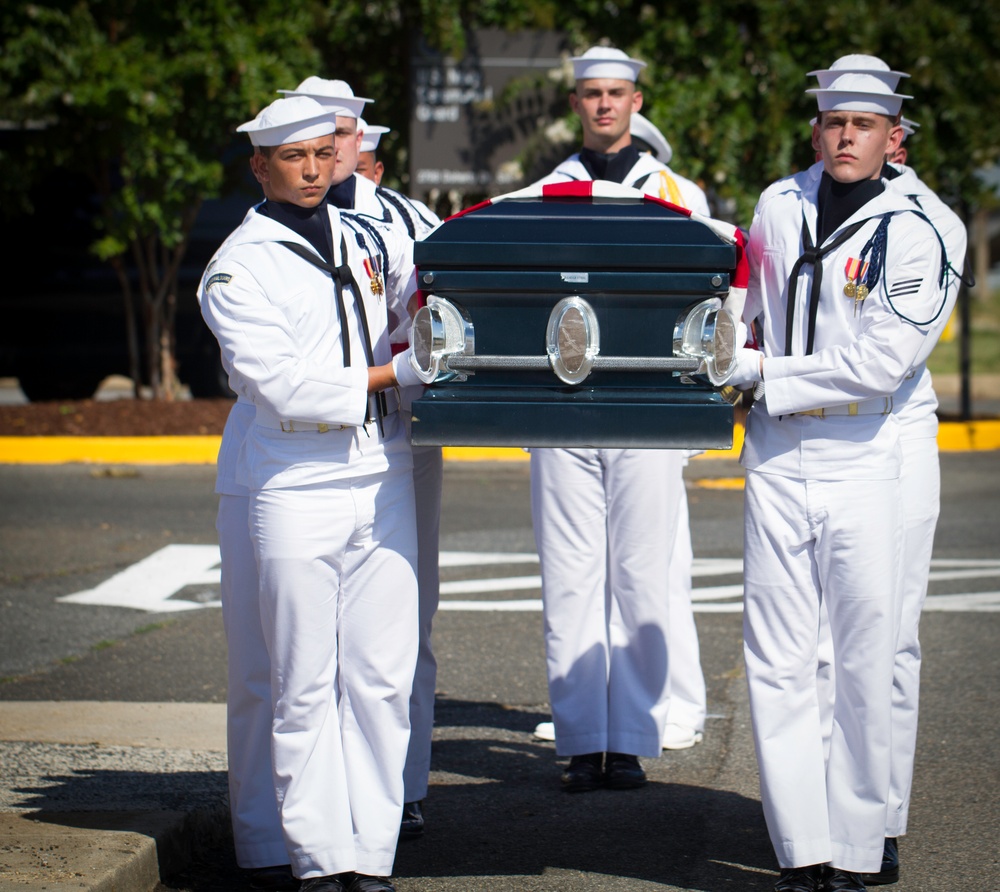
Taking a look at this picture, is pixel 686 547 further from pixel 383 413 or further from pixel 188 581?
pixel 188 581

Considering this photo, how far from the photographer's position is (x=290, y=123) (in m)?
3.61

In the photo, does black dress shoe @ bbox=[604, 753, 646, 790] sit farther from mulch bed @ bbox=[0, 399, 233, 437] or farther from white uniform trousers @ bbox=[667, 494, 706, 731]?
mulch bed @ bbox=[0, 399, 233, 437]

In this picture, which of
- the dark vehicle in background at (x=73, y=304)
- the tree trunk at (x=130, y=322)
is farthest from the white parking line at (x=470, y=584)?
the dark vehicle in background at (x=73, y=304)

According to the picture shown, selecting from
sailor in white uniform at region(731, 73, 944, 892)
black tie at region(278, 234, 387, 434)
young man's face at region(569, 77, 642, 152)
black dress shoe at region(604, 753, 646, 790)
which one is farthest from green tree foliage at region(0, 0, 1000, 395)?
black tie at region(278, 234, 387, 434)

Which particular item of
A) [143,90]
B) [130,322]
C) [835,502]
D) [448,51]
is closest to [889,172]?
[835,502]

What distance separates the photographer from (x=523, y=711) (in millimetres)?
5609

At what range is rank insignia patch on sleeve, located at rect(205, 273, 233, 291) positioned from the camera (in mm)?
3592

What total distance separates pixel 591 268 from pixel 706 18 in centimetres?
975

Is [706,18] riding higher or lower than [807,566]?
higher

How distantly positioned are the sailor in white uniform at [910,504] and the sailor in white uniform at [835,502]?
11 centimetres

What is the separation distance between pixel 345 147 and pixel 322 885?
1881mm

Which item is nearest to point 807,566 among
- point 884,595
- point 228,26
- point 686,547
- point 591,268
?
point 884,595

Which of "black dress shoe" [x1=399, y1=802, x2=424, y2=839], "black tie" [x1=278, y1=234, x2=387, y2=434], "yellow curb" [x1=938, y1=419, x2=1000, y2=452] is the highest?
"black tie" [x1=278, y1=234, x2=387, y2=434]

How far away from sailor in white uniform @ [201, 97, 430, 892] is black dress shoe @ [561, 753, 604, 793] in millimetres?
1056
